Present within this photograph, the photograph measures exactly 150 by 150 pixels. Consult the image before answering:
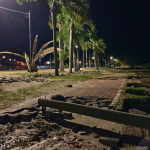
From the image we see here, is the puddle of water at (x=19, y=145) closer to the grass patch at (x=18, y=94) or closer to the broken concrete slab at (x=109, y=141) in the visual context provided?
the broken concrete slab at (x=109, y=141)

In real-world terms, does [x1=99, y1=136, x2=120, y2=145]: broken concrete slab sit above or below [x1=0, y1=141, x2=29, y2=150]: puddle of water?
above

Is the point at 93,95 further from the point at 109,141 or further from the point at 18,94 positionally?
the point at 109,141

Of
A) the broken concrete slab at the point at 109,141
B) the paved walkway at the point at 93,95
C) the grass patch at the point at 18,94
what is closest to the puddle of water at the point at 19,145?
the broken concrete slab at the point at 109,141

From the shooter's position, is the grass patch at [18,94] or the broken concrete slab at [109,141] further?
the grass patch at [18,94]

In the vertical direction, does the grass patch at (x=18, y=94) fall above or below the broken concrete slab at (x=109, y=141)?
above

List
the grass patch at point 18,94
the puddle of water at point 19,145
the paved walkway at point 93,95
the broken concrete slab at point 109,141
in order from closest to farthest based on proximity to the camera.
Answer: the puddle of water at point 19,145 < the broken concrete slab at point 109,141 < the paved walkway at point 93,95 < the grass patch at point 18,94

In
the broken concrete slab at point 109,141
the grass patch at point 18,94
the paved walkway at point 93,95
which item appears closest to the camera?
the broken concrete slab at point 109,141

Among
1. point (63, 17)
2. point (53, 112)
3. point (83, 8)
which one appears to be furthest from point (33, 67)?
point (53, 112)

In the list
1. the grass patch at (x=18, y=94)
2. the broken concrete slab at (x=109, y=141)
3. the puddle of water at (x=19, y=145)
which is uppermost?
the grass patch at (x=18, y=94)

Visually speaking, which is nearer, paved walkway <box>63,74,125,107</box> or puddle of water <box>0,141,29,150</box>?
puddle of water <box>0,141,29,150</box>

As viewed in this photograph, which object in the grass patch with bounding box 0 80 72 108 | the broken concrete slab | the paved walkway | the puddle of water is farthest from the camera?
the grass patch with bounding box 0 80 72 108

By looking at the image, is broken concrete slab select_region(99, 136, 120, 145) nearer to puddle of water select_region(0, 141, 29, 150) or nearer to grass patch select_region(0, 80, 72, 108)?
puddle of water select_region(0, 141, 29, 150)

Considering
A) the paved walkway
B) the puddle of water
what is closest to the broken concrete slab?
the puddle of water

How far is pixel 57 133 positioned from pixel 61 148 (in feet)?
2.16
